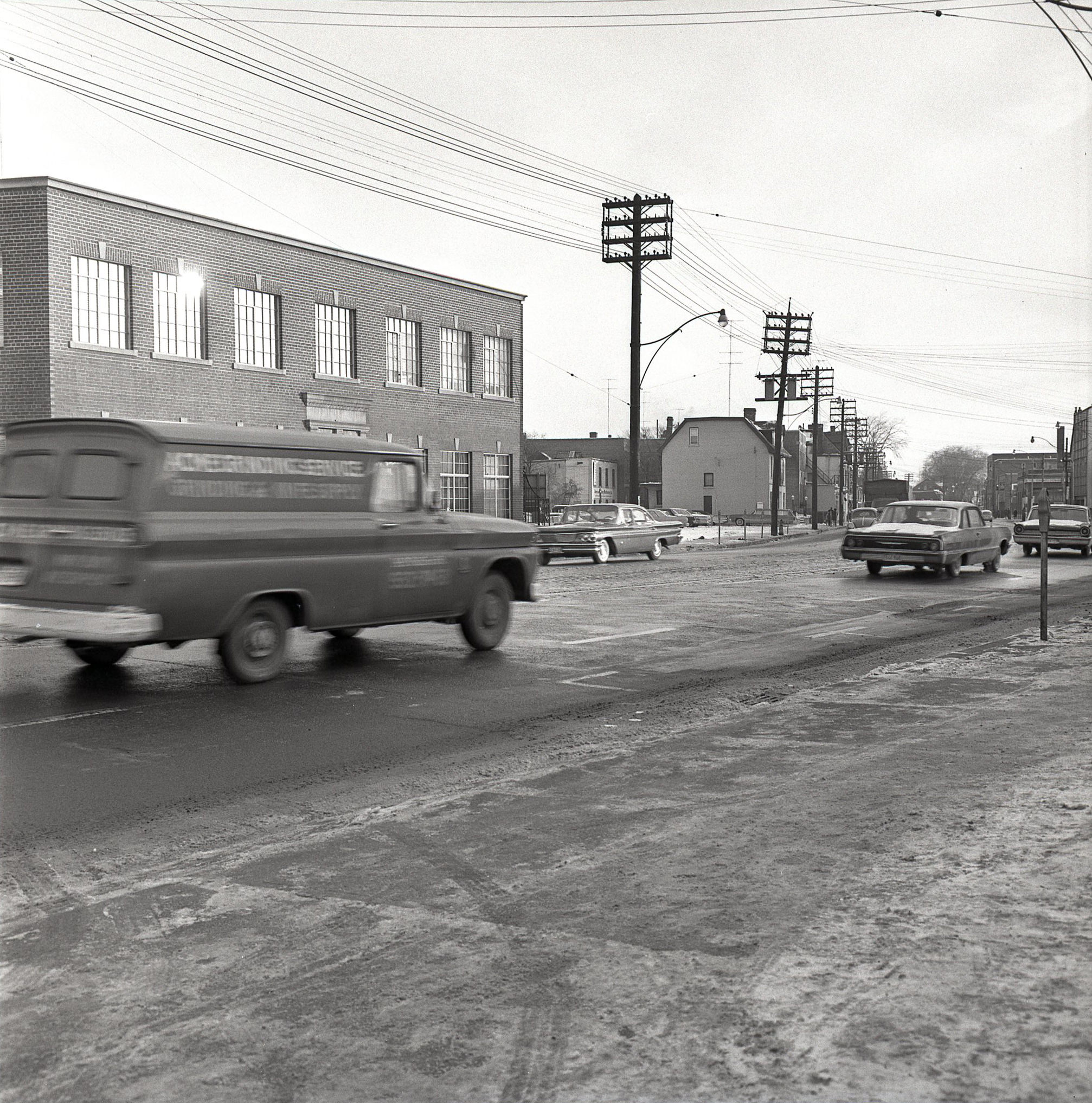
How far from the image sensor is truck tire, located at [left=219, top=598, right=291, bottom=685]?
10.2 metres

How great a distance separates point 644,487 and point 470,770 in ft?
376

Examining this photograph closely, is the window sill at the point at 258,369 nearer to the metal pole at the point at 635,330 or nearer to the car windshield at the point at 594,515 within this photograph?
the car windshield at the point at 594,515

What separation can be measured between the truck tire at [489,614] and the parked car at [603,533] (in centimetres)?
1613

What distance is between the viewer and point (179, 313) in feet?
99.6

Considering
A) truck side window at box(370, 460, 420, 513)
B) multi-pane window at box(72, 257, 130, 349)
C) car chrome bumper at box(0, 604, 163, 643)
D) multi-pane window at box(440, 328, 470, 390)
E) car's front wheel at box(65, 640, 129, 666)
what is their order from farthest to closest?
multi-pane window at box(440, 328, 470, 390) → multi-pane window at box(72, 257, 130, 349) → truck side window at box(370, 460, 420, 513) → car's front wheel at box(65, 640, 129, 666) → car chrome bumper at box(0, 604, 163, 643)

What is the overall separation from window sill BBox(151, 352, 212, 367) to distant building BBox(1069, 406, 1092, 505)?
6782 centimetres

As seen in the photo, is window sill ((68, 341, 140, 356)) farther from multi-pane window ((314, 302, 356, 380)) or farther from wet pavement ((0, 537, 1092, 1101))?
wet pavement ((0, 537, 1092, 1101))

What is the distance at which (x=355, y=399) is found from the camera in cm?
3566

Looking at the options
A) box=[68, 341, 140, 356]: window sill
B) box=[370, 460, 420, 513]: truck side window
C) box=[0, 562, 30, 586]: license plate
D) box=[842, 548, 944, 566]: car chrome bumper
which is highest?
box=[68, 341, 140, 356]: window sill

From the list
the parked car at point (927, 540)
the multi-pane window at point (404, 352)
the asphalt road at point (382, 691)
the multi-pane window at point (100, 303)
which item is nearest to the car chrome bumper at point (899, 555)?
the parked car at point (927, 540)

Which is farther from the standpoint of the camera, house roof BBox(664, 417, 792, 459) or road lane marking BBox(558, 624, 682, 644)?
house roof BBox(664, 417, 792, 459)

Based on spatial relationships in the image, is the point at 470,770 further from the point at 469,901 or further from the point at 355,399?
the point at 355,399

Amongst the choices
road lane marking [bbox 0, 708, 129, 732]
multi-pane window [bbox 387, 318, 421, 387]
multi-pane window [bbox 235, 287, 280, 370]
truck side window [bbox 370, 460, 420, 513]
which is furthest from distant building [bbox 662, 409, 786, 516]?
road lane marking [bbox 0, 708, 129, 732]

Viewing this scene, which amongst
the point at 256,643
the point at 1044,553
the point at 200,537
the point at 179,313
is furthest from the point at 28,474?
the point at 179,313
